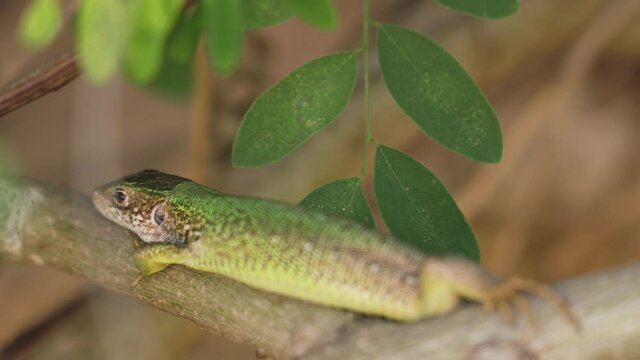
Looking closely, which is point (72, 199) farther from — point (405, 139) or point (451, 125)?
point (405, 139)

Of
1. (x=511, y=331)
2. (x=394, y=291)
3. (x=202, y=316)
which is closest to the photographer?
(x=511, y=331)

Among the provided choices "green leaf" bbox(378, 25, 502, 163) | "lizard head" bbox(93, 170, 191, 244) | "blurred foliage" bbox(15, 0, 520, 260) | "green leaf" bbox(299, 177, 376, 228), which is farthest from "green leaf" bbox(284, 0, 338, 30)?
"lizard head" bbox(93, 170, 191, 244)

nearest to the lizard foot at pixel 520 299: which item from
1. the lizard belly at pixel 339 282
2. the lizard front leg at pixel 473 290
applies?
the lizard front leg at pixel 473 290

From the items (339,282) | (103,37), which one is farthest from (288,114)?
(103,37)

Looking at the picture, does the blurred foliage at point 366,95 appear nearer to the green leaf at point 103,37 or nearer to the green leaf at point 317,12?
the green leaf at point 317,12

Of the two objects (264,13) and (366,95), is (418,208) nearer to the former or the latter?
(366,95)

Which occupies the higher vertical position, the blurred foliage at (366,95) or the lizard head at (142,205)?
the blurred foliage at (366,95)

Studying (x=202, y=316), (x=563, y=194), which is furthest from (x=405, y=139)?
(x=202, y=316)
